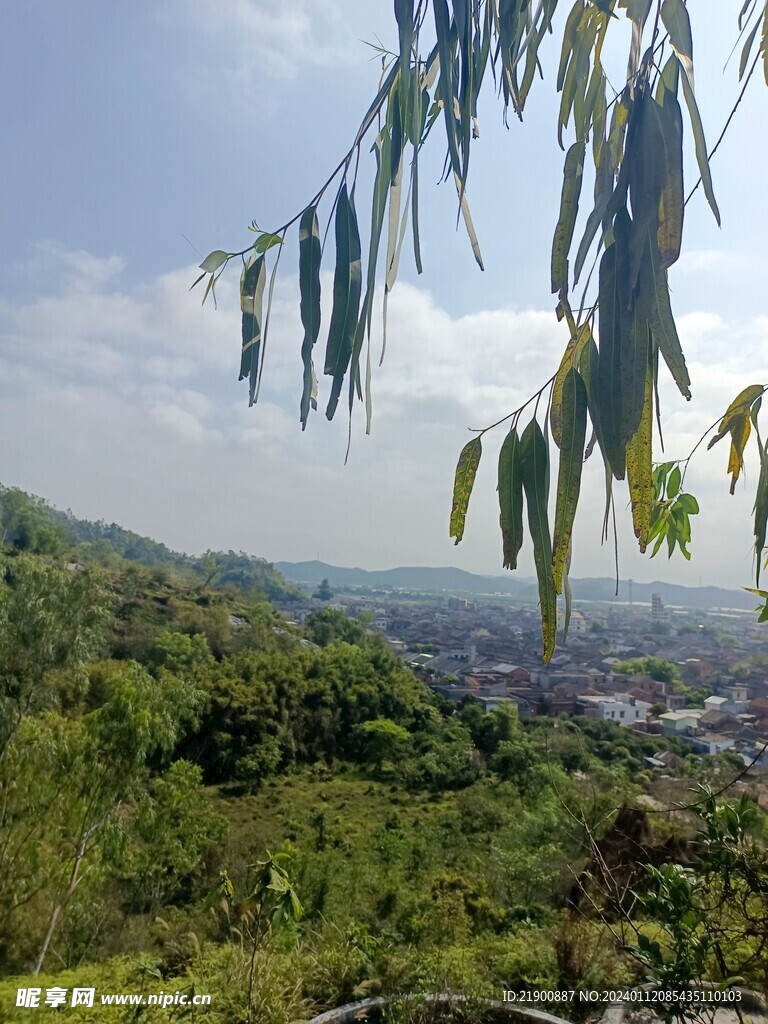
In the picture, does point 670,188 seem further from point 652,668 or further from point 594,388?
point 652,668

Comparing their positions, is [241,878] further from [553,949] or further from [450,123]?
[450,123]

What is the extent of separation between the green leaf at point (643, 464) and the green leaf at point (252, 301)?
1.12 feet

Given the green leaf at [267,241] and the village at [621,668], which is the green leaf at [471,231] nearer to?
the green leaf at [267,241]

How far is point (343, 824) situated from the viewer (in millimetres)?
6379

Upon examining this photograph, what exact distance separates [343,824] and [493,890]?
3.54m

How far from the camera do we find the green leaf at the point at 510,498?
0.45 metres

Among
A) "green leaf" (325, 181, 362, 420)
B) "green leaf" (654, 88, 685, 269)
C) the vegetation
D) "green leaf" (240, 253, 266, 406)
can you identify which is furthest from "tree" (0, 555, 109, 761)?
"green leaf" (654, 88, 685, 269)

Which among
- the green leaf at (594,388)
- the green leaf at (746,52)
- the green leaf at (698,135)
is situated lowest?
the green leaf at (594,388)

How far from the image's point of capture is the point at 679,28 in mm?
430

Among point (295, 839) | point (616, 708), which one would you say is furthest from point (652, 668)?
point (295, 839)

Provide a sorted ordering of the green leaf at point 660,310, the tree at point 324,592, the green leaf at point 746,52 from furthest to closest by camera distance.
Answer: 1. the tree at point 324,592
2. the green leaf at point 746,52
3. the green leaf at point 660,310

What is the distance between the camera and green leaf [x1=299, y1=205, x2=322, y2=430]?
51cm

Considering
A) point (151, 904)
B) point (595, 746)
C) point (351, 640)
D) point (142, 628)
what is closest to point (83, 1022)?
point (151, 904)

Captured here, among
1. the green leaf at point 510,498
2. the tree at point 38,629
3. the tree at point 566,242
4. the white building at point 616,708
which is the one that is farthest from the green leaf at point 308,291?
the white building at point 616,708
